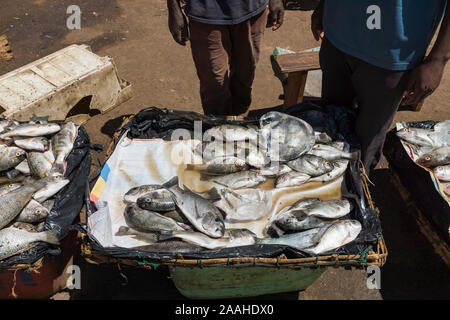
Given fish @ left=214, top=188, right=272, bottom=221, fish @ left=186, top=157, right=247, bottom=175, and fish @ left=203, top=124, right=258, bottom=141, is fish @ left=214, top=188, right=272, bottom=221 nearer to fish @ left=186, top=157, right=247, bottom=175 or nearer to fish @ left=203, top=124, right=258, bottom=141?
fish @ left=186, top=157, right=247, bottom=175

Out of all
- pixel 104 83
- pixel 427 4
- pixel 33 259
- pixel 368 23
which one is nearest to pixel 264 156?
pixel 368 23

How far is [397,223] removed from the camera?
365 centimetres

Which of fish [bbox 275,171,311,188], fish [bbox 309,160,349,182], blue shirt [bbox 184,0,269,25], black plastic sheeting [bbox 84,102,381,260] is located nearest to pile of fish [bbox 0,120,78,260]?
black plastic sheeting [bbox 84,102,381,260]

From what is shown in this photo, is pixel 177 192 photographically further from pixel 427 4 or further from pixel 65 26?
pixel 65 26

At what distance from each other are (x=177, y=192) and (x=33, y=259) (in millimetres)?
1160

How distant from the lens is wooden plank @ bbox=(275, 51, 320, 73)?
14.2 feet

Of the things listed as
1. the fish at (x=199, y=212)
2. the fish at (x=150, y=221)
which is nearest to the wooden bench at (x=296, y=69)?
the fish at (x=199, y=212)

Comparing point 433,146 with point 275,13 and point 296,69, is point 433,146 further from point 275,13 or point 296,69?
point 275,13

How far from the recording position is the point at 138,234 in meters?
2.65

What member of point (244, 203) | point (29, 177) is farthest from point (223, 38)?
point (29, 177)

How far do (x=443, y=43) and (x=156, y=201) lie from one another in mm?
2408

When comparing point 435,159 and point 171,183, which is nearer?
point 171,183

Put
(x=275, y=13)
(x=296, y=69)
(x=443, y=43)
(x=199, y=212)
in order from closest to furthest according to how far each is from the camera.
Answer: (x=443, y=43) < (x=199, y=212) < (x=275, y=13) < (x=296, y=69)

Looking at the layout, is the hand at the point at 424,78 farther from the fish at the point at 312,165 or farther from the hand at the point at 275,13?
the hand at the point at 275,13
